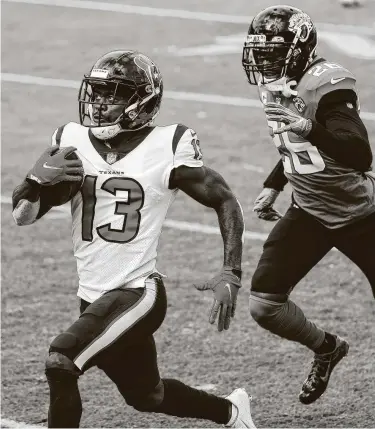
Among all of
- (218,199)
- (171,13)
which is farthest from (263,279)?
(171,13)

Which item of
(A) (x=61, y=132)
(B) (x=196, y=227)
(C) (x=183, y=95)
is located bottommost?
(C) (x=183, y=95)

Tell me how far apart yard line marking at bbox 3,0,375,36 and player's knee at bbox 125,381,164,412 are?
35.3ft

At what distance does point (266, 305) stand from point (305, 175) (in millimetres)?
762

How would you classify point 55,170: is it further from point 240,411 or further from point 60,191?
point 240,411

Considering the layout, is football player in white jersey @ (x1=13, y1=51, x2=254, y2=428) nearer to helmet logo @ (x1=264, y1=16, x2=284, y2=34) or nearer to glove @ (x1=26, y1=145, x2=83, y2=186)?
glove @ (x1=26, y1=145, x2=83, y2=186)

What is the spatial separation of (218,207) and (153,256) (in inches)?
15.8

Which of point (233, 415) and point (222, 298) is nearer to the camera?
point (222, 298)

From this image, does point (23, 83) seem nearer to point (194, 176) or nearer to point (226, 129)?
point (226, 129)

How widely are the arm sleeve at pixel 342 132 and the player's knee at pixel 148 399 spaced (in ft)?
4.89

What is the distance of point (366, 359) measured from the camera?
23.3 feet

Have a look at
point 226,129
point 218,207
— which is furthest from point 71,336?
point 226,129

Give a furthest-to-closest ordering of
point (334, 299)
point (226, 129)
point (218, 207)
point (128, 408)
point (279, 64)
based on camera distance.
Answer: point (226, 129)
point (334, 299)
point (128, 408)
point (279, 64)
point (218, 207)

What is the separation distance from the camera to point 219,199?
5.31 meters

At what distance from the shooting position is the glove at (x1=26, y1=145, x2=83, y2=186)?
5.10 meters
